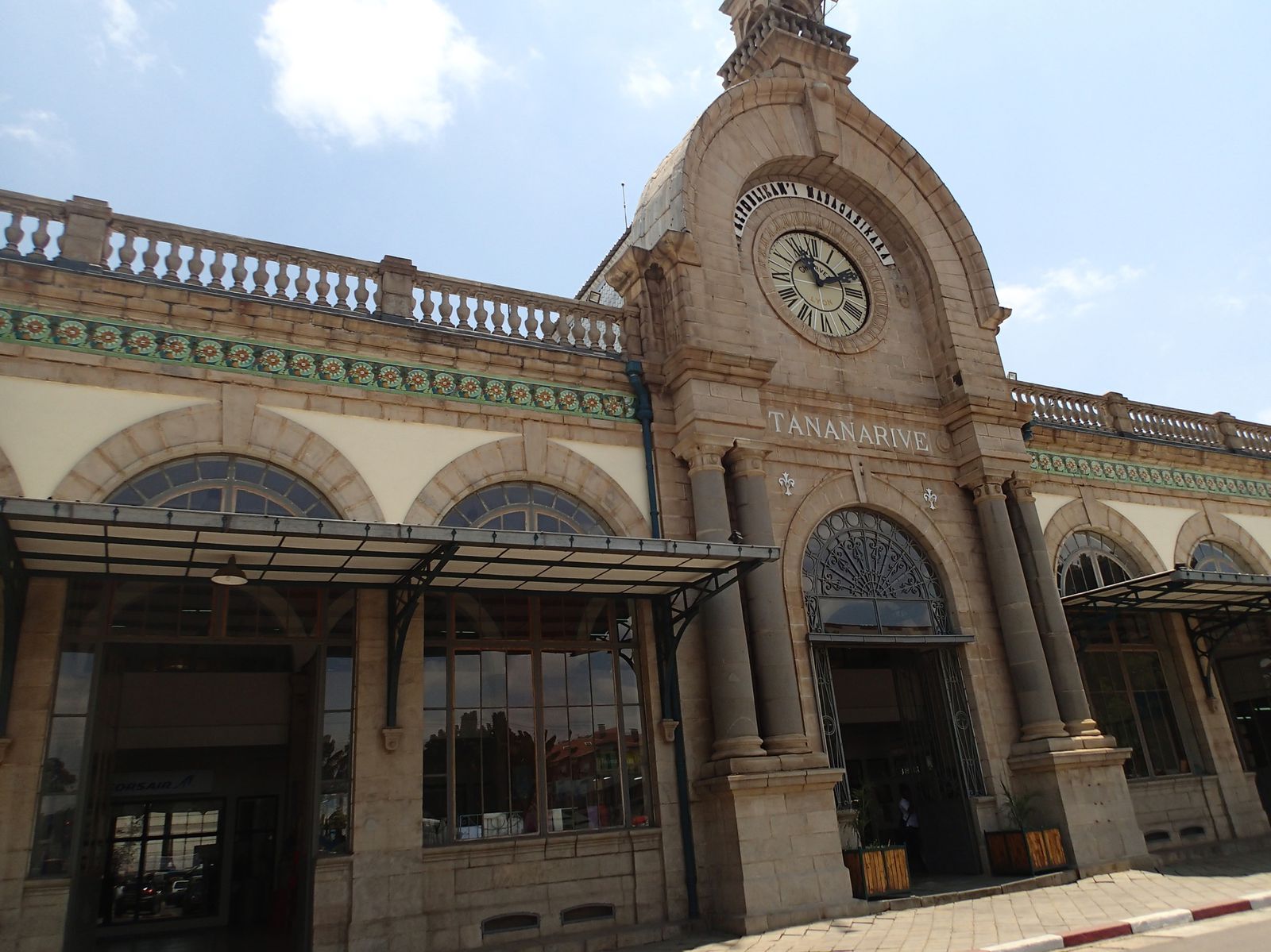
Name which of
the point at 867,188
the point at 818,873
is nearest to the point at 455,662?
the point at 818,873

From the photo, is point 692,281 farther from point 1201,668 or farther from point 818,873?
point 1201,668

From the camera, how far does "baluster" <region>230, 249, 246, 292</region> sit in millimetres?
11516

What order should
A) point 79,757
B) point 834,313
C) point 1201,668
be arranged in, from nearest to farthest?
point 79,757
point 834,313
point 1201,668

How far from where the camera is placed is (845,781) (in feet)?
41.9

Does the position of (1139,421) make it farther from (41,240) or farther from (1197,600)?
(41,240)

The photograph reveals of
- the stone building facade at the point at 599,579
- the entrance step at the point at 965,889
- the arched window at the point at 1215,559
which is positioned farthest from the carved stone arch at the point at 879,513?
the arched window at the point at 1215,559

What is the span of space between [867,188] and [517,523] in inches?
355

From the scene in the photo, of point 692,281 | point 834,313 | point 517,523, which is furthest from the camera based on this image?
point 834,313

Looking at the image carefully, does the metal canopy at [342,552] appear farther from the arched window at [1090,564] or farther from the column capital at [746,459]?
the arched window at [1090,564]

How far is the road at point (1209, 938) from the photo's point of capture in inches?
330

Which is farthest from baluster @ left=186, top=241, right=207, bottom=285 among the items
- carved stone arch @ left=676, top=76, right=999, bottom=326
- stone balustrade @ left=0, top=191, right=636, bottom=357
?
carved stone arch @ left=676, top=76, right=999, bottom=326

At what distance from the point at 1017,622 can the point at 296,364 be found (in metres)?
10.8

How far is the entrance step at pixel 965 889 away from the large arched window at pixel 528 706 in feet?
10.2

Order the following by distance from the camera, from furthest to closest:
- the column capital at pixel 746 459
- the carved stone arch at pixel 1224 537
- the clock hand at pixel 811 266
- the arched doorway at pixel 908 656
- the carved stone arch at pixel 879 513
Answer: the carved stone arch at pixel 1224 537 → the clock hand at pixel 811 266 → the arched doorway at pixel 908 656 → the carved stone arch at pixel 879 513 → the column capital at pixel 746 459
